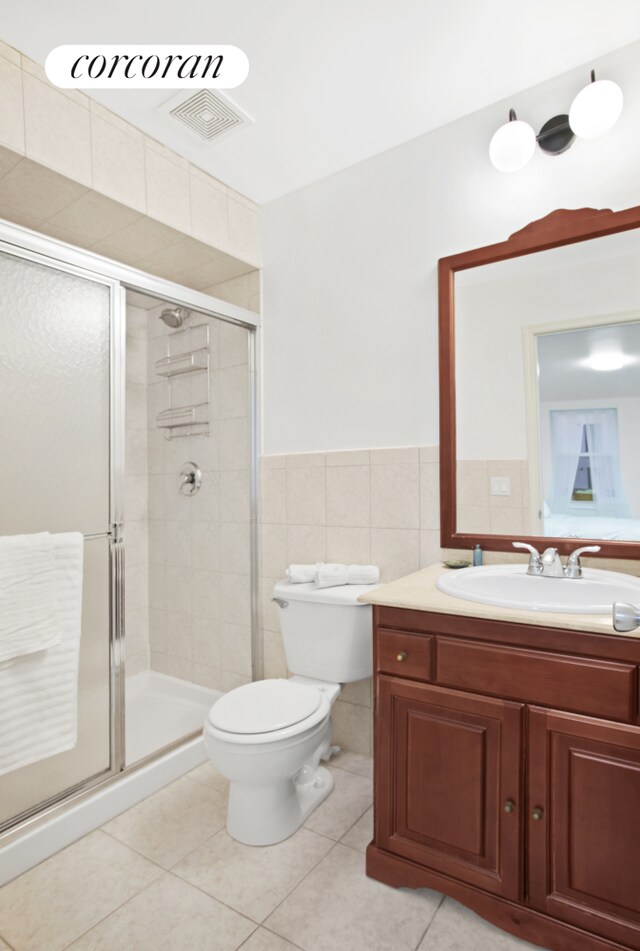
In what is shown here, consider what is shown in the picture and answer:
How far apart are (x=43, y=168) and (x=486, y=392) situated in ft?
5.41

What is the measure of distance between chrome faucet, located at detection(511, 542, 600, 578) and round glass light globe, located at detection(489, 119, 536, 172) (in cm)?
127

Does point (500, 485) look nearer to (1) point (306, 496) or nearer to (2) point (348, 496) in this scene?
(2) point (348, 496)

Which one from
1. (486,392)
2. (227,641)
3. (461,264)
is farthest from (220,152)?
(227,641)

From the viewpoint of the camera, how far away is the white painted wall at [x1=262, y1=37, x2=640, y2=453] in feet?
5.61

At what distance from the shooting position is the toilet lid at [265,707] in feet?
5.19

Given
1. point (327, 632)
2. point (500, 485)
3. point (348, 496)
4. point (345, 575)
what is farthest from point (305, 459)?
point (500, 485)

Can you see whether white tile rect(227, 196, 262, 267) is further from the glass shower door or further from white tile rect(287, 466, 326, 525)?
white tile rect(287, 466, 326, 525)

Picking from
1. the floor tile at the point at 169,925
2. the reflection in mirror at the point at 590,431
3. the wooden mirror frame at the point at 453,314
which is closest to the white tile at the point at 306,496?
the wooden mirror frame at the point at 453,314

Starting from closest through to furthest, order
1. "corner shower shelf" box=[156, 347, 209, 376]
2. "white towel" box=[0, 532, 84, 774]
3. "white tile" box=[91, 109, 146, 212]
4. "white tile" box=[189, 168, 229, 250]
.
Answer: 1. "white towel" box=[0, 532, 84, 774]
2. "white tile" box=[91, 109, 146, 212]
3. "white tile" box=[189, 168, 229, 250]
4. "corner shower shelf" box=[156, 347, 209, 376]

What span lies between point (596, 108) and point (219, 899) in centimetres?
254

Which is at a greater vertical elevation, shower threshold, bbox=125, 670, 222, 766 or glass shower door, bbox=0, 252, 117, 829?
glass shower door, bbox=0, 252, 117, 829

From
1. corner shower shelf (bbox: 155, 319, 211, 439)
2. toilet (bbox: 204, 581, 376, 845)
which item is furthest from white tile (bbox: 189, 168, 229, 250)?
toilet (bbox: 204, 581, 376, 845)

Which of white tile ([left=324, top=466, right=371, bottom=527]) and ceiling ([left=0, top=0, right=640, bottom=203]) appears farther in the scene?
white tile ([left=324, top=466, right=371, bottom=527])

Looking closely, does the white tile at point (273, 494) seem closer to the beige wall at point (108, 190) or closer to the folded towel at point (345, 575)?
the folded towel at point (345, 575)
